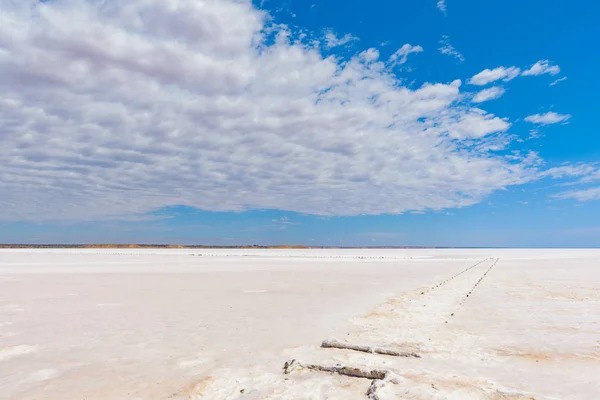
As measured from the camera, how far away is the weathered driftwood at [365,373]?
6.23 metres

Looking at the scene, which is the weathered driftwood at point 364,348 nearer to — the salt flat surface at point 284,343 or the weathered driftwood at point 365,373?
the salt flat surface at point 284,343

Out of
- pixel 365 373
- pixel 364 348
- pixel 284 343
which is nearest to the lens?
pixel 365 373

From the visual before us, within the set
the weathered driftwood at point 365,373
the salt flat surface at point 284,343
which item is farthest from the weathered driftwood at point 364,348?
the weathered driftwood at point 365,373

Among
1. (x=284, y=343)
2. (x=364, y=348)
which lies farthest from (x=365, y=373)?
(x=284, y=343)

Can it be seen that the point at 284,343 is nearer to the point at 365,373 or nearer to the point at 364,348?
the point at 364,348

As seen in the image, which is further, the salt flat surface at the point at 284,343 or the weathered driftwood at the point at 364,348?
the weathered driftwood at the point at 364,348

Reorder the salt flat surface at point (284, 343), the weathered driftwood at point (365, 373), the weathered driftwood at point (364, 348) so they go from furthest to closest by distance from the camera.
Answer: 1. the weathered driftwood at point (364, 348)
2. the salt flat surface at point (284, 343)
3. the weathered driftwood at point (365, 373)

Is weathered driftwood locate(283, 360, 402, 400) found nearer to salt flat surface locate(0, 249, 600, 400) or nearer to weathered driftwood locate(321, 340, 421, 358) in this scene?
salt flat surface locate(0, 249, 600, 400)

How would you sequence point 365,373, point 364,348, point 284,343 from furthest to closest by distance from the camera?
point 284,343, point 364,348, point 365,373

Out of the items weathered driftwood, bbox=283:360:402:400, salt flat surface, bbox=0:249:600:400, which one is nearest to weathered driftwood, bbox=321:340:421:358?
salt flat surface, bbox=0:249:600:400

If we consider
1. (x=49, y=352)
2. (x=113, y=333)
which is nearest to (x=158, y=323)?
(x=113, y=333)

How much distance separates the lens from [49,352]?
8.59m

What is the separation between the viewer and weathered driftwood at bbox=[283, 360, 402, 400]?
20.4 feet

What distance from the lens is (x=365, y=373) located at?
6926 millimetres
